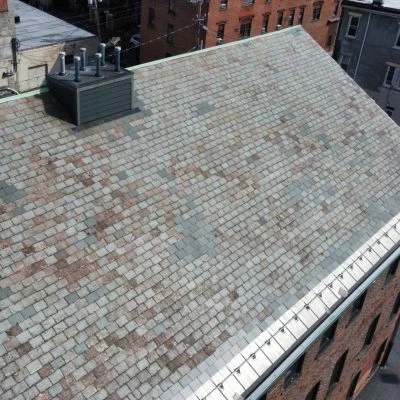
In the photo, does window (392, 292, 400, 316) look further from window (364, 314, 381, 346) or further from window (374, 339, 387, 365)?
window (364, 314, 381, 346)

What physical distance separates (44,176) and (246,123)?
788cm

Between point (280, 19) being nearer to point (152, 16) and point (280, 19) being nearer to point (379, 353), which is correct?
point (152, 16)

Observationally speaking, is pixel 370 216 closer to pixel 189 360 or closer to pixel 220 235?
pixel 220 235

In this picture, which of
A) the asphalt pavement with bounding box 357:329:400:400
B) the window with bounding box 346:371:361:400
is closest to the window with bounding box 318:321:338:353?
the window with bounding box 346:371:361:400

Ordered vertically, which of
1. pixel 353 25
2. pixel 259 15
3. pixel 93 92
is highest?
pixel 93 92

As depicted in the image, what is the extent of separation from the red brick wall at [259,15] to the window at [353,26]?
6.82 meters

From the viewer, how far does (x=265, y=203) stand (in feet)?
57.1

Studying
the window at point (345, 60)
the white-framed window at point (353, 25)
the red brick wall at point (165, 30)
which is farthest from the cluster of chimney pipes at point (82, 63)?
the window at point (345, 60)

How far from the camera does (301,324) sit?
14992 mm

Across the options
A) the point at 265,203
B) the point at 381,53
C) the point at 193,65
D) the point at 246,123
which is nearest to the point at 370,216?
the point at 265,203

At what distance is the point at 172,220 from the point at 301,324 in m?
4.61

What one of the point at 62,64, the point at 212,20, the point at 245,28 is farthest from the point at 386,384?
the point at 245,28

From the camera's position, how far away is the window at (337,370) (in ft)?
68.7

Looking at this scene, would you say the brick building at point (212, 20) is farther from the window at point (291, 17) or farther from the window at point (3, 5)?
the window at point (3, 5)
